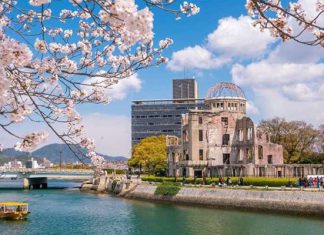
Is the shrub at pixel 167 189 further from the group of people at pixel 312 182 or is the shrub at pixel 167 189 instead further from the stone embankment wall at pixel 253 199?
the group of people at pixel 312 182

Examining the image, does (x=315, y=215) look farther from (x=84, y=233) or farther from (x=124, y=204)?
(x=124, y=204)

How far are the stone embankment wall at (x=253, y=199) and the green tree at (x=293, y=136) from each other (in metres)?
27.2

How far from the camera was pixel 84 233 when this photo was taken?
36375mm

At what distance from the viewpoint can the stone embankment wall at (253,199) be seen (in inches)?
1725

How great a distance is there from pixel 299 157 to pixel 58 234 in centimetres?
5300

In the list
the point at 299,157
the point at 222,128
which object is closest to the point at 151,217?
the point at 222,128

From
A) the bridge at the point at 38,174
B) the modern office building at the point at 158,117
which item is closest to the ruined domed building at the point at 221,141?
the bridge at the point at 38,174

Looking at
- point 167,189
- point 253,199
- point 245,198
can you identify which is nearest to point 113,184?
point 167,189

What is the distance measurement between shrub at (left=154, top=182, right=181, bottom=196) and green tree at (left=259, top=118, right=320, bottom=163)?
81.5 ft

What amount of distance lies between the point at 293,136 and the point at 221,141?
42.1 ft

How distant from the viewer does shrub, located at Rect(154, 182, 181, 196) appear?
195ft

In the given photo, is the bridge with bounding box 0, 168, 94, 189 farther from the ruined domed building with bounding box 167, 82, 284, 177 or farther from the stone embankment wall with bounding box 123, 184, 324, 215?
the stone embankment wall with bounding box 123, 184, 324, 215

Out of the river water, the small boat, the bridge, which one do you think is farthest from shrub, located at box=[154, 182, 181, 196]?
the bridge

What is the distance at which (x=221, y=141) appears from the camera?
2992 inches
